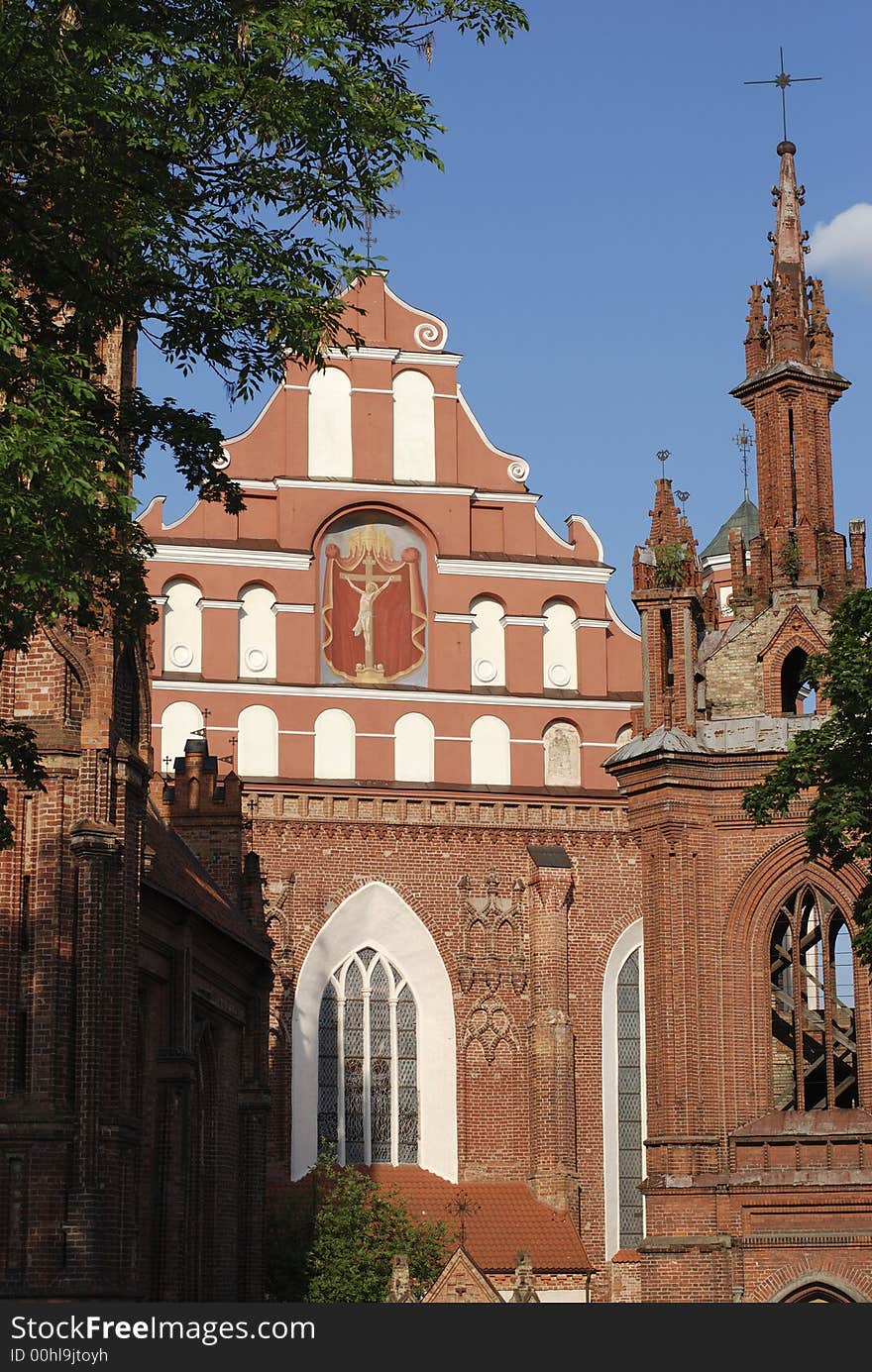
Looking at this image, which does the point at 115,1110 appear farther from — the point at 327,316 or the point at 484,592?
the point at 484,592

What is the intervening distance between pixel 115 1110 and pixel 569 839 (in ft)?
66.0

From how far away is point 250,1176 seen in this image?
35906 mm

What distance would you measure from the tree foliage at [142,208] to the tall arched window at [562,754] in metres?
25.6

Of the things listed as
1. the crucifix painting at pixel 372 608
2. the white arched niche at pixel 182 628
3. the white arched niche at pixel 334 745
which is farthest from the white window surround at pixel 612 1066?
the white arched niche at pixel 182 628

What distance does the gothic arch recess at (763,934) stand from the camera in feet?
104

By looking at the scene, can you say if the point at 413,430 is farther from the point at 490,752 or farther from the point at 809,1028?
the point at 809,1028

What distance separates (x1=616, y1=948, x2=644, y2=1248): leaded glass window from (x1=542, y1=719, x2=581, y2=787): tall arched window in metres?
3.59

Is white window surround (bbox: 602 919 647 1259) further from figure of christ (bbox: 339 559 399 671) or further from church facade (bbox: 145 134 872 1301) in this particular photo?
figure of christ (bbox: 339 559 399 671)

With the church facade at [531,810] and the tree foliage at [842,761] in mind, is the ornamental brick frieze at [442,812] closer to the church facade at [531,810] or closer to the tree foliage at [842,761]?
the church facade at [531,810]

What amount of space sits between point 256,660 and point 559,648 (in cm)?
584

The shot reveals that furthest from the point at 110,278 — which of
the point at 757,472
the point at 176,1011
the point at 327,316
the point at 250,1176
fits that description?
the point at 250,1176

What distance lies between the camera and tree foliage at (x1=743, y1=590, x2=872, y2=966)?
81.8 feet

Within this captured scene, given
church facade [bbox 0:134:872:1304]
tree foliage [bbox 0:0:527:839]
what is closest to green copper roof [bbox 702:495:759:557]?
church facade [bbox 0:134:872:1304]

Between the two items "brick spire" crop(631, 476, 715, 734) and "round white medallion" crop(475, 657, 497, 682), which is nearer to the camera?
"brick spire" crop(631, 476, 715, 734)
